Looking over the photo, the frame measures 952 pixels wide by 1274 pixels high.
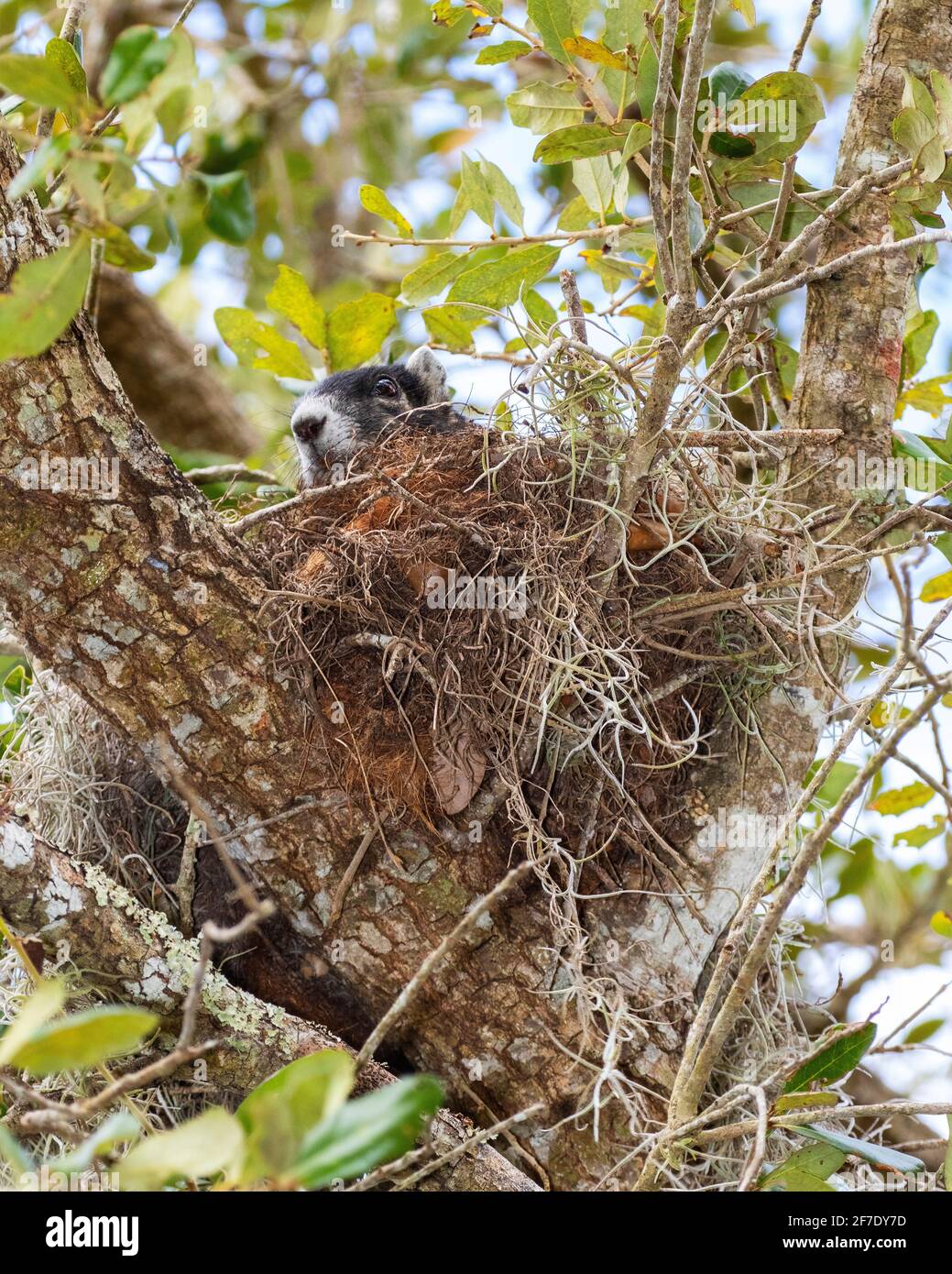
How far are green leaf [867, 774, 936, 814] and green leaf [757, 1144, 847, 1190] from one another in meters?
1.35

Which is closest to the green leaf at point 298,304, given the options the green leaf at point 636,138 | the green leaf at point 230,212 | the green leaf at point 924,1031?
the green leaf at point 230,212

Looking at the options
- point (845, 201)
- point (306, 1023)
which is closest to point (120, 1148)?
point (306, 1023)

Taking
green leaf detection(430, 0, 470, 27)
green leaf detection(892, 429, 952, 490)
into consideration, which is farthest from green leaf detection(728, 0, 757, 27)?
green leaf detection(892, 429, 952, 490)

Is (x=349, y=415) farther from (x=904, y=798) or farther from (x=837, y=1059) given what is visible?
(x=837, y=1059)

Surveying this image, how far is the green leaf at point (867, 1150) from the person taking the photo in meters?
2.13

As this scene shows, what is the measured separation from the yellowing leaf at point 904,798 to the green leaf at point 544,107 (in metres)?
1.93

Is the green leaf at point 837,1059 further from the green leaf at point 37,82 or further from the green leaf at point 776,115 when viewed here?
the green leaf at point 37,82

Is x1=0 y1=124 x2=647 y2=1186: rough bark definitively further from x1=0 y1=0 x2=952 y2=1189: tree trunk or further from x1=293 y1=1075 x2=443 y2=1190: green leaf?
x1=293 y1=1075 x2=443 y2=1190: green leaf

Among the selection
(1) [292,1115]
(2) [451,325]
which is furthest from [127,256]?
(1) [292,1115]

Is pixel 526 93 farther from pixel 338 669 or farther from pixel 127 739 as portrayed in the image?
pixel 127 739

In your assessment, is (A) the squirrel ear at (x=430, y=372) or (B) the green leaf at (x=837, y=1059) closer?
(B) the green leaf at (x=837, y=1059)

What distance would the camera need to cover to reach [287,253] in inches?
225

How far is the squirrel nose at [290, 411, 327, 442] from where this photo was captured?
3.54 metres

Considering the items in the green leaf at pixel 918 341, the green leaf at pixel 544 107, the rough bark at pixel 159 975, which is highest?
the green leaf at pixel 544 107
